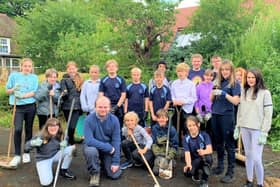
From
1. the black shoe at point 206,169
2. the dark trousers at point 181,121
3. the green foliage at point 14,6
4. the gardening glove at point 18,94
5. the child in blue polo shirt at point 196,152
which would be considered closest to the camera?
Answer: the black shoe at point 206,169

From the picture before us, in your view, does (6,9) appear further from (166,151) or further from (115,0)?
(166,151)

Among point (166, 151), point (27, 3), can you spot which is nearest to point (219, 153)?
point (166, 151)

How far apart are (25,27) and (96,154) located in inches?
812

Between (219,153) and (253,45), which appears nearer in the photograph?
(219,153)

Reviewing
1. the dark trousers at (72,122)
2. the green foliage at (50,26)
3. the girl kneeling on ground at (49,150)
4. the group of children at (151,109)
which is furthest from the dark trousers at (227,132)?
the green foliage at (50,26)

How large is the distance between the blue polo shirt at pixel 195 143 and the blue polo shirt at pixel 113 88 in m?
1.55

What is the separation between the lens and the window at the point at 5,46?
3334 cm

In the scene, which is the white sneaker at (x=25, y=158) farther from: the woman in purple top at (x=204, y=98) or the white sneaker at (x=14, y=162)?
the woman in purple top at (x=204, y=98)

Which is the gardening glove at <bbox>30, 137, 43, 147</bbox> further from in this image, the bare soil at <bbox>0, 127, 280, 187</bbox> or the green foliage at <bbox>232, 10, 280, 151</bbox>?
the green foliage at <bbox>232, 10, 280, 151</bbox>

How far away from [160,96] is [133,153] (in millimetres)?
1074

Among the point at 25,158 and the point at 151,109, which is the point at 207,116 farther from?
the point at 25,158

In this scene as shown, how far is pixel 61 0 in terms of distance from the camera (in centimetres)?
2355

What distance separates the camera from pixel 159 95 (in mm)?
5859

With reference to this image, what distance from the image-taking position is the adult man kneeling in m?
4.86
